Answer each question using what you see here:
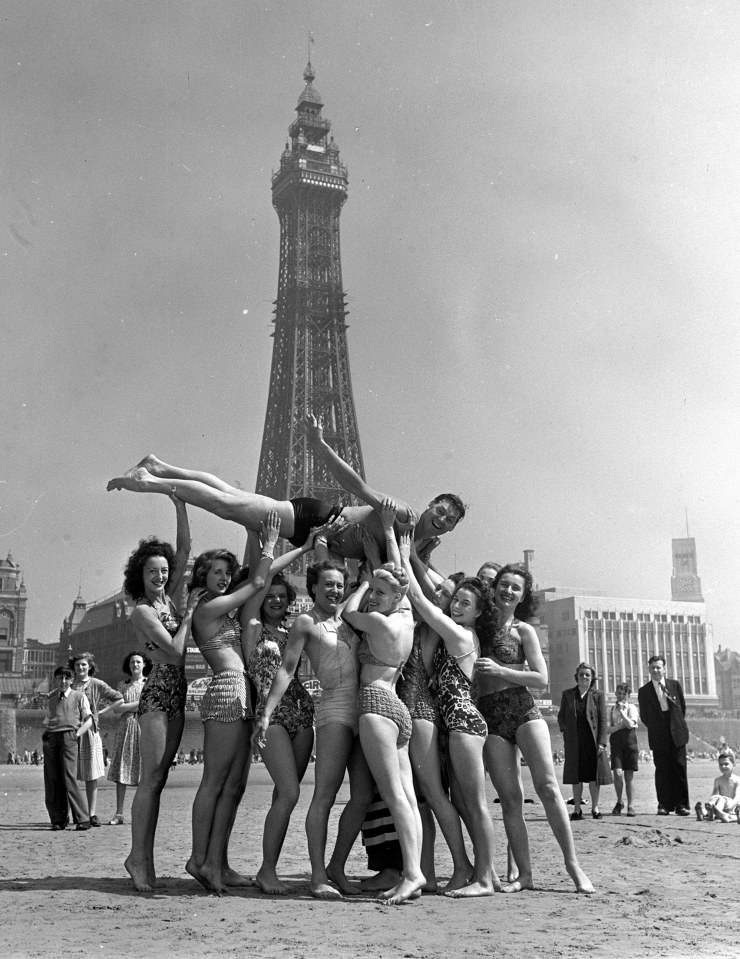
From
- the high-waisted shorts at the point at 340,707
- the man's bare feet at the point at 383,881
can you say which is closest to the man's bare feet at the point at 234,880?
the man's bare feet at the point at 383,881

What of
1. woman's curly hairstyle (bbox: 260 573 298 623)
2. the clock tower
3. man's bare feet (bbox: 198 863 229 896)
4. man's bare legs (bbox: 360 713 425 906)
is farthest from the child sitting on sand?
the clock tower

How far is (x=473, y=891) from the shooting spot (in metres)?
6.70

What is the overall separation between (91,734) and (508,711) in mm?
6961

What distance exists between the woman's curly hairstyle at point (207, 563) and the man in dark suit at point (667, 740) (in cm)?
732

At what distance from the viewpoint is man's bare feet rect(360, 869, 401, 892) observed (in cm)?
704

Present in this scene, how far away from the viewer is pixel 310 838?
669cm

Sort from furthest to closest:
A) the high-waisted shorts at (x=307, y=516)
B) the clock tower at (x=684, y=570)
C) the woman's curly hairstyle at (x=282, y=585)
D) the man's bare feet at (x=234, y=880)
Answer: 1. the clock tower at (x=684, y=570)
2. the high-waisted shorts at (x=307, y=516)
3. the woman's curly hairstyle at (x=282, y=585)
4. the man's bare feet at (x=234, y=880)

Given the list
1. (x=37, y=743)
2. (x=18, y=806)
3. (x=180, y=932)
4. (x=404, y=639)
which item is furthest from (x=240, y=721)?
(x=37, y=743)

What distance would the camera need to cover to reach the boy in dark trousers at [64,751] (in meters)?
11.7

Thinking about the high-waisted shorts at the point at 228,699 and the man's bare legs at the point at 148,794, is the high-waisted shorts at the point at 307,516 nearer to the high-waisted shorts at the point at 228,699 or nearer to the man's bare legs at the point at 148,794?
the high-waisted shorts at the point at 228,699

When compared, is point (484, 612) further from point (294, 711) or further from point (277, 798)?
point (277, 798)

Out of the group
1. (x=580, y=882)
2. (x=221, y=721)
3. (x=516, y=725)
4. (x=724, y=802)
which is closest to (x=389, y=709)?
(x=516, y=725)

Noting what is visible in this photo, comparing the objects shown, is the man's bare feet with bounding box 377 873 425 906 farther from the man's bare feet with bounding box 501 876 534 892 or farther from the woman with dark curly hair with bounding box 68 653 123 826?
the woman with dark curly hair with bounding box 68 653 123 826

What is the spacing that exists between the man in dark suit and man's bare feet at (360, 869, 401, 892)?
22.1 ft
